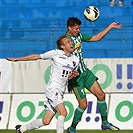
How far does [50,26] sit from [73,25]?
394 inches

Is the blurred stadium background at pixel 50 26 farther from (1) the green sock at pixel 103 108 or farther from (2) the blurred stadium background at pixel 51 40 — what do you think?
(1) the green sock at pixel 103 108

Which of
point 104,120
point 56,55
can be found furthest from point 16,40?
point 56,55

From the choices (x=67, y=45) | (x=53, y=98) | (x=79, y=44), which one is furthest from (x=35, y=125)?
(x=79, y=44)

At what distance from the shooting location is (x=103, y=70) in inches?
517

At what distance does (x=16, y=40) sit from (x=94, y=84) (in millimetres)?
8428

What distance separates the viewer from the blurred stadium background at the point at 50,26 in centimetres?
1583

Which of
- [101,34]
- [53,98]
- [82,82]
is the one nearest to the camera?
[53,98]

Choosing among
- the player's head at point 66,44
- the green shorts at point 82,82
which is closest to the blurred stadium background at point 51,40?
the green shorts at point 82,82

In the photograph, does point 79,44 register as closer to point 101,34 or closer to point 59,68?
point 101,34

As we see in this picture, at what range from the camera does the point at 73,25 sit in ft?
25.9

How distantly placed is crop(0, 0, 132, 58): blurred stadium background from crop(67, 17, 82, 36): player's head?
23.8 feet

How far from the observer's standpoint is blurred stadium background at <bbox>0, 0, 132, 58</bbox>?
1583 centimetres

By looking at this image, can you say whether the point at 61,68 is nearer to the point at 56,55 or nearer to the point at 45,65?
the point at 56,55

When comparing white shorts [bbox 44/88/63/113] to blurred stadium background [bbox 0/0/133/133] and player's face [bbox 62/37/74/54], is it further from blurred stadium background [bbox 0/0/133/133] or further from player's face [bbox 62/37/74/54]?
blurred stadium background [bbox 0/0/133/133]
